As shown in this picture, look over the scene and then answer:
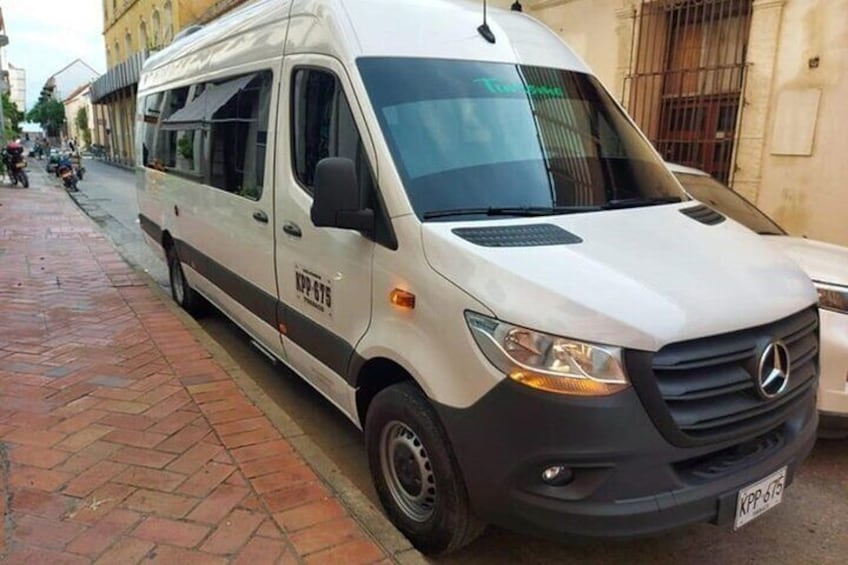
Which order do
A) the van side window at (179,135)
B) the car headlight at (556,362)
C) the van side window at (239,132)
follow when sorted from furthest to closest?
the van side window at (179,135)
the van side window at (239,132)
the car headlight at (556,362)

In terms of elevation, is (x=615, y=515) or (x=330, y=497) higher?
(x=615, y=515)

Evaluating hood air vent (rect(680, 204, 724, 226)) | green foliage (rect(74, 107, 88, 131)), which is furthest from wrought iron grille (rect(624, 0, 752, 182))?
green foliage (rect(74, 107, 88, 131))

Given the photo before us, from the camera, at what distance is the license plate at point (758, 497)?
7.41 ft

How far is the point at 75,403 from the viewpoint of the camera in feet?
12.2

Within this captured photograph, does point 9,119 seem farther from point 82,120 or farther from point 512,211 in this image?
point 512,211

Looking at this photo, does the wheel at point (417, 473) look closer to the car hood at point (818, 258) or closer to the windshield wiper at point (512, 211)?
the windshield wiper at point (512, 211)

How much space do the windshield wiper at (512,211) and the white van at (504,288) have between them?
0.02 meters

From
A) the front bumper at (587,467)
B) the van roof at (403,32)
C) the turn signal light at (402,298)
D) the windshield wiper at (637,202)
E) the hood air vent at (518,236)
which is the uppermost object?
the van roof at (403,32)

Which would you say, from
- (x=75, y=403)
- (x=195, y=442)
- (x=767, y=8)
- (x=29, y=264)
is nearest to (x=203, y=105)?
(x=75, y=403)

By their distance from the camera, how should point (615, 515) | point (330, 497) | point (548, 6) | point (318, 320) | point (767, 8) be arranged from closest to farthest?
point (615, 515) → point (330, 497) → point (318, 320) → point (767, 8) → point (548, 6)

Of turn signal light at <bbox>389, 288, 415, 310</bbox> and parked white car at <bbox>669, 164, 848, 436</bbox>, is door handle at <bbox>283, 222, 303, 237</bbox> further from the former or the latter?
parked white car at <bbox>669, 164, 848, 436</bbox>

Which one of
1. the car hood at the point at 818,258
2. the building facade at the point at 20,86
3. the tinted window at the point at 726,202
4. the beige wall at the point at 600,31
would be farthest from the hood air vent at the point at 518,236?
the building facade at the point at 20,86

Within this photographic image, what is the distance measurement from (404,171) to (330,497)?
57.8 inches

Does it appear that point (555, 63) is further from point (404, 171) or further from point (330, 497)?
point (330, 497)
